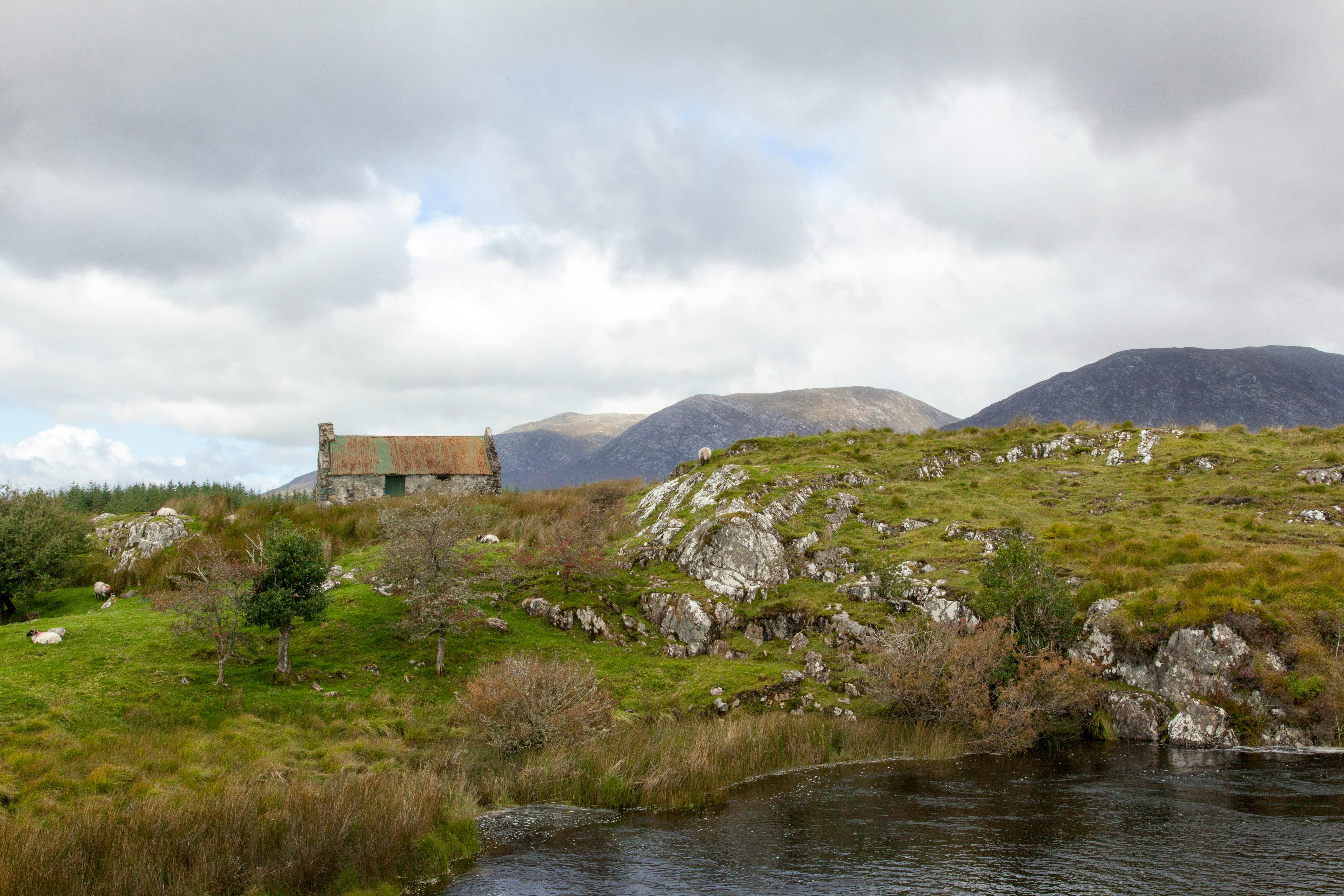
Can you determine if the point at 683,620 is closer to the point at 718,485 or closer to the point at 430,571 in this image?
the point at 430,571

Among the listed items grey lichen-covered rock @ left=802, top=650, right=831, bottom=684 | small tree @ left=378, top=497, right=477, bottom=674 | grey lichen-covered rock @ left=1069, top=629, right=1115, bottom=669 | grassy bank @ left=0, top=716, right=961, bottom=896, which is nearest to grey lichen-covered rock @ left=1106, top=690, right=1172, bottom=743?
grey lichen-covered rock @ left=1069, top=629, right=1115, bottom=669

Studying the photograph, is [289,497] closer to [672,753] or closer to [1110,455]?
[672,753]

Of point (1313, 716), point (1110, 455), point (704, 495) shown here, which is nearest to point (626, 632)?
point (704, 495)

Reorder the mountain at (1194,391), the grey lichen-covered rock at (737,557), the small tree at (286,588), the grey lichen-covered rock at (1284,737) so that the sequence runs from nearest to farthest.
A: the grey lichen-covered rock at (1284,737) < the small tree at (286,588) < the grey lichen-covered rock at (737,557) < the mountain at (1194,391)

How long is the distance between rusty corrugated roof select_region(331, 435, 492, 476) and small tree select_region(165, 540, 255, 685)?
31.1 meters

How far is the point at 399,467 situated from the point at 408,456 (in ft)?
5.22

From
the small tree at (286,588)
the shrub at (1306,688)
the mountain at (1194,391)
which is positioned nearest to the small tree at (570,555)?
the small tree at (286,588)

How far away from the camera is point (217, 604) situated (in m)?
21.5

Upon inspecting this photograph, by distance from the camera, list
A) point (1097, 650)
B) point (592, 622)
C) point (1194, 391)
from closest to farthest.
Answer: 1. point (1097, 650)
2. point (592, 622)
3. point (1194, 391)

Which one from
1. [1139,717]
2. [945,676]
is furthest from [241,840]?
[1139,717]

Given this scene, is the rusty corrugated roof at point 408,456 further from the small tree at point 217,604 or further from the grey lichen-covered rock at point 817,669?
the grey lichen-covered rock at point 817,669

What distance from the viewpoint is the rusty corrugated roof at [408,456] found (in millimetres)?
53844

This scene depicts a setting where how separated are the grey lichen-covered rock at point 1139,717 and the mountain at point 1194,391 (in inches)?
4222

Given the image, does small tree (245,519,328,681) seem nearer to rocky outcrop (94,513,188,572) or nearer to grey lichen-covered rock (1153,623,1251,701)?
rocky outcrop (94,513,188,572)
